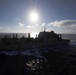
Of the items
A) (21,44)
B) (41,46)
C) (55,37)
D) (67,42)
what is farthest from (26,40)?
(67,42)

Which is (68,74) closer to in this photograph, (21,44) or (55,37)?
(21,44)

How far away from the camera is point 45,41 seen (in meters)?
44.3

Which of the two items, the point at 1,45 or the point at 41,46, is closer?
the point at 1,45

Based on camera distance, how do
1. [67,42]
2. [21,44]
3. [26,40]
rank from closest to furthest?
1. [21,44]
2. [26,40]
3. [67,42]

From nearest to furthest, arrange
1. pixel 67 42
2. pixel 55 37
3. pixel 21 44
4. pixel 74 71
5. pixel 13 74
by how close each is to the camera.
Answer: pixel 13 74
pixel 74 71
pixel 21 44
pixel 55 37
pixel 67 42

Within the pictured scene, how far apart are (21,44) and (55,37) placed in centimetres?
1931

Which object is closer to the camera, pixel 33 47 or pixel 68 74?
pixel 68 74

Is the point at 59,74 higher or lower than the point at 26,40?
lower

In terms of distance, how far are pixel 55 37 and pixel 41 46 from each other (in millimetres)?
10578

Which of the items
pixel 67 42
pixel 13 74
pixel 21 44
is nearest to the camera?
pixel 13 74

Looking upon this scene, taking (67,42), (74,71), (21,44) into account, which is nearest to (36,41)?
(21,44)

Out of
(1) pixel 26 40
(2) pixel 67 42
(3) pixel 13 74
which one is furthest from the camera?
(2) pixel 67 42

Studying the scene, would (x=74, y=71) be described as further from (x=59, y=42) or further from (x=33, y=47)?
(x=59, y=42)

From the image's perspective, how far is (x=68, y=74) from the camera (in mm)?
15242
